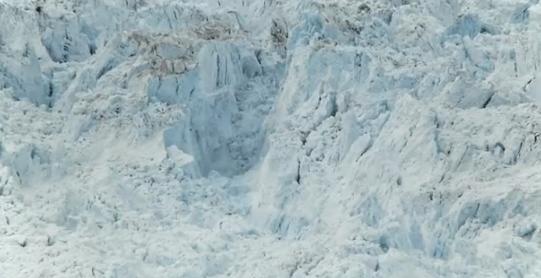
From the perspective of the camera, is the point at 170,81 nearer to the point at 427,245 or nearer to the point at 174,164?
the point at 174,164

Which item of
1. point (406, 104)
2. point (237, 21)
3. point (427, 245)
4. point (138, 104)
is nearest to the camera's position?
point (427, 245)

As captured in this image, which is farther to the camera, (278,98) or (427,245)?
(278,98)

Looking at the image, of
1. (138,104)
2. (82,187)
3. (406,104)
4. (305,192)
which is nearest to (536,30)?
(406,104)

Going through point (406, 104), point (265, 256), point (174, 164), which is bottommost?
point (265, 256)

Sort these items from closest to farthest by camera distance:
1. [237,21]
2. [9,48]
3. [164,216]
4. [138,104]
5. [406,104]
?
[164,216], [406,104], [138,104], [9,48], [237,21]

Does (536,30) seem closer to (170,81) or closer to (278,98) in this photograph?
(278,98)

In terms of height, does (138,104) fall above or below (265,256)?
above
